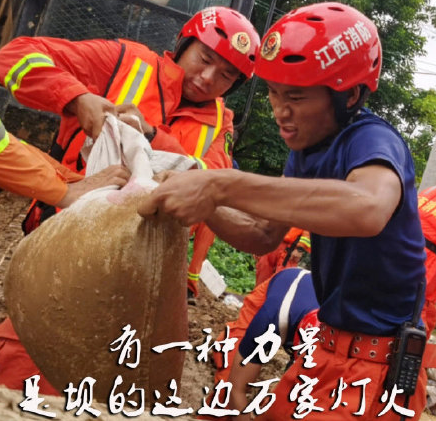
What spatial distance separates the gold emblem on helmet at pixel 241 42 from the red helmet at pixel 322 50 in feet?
4.06

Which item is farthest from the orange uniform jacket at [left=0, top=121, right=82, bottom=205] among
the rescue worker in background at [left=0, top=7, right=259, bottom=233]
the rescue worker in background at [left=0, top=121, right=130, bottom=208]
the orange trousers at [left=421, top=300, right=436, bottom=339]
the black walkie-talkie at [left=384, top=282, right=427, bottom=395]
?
the orange trousers at [left=421, top=300, right=436, bottom=339]

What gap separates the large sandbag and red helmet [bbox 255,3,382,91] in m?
0.69

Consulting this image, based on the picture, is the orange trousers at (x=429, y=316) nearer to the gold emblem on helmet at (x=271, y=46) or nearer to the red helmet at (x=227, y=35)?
the red helmet at (x=227, y=35)

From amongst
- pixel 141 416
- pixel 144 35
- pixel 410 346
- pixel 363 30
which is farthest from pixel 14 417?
pixel 144 35

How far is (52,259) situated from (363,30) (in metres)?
1.44

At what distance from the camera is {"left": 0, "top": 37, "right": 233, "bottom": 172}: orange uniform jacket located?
3.58m

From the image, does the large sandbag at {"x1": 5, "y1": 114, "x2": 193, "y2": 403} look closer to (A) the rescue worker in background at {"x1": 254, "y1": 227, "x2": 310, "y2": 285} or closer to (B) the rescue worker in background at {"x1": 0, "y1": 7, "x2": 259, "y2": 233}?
(B) the rescue worker in background at {"x1": 0, "y1": 7, "x2": 259, "y2": 233}

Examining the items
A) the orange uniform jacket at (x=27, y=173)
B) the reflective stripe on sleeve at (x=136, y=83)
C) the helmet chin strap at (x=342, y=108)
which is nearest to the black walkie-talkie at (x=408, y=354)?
the helmet chin strap at (x=342, y=108)

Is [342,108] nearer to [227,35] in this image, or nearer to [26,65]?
[227,35]

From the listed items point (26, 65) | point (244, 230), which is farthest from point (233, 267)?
point (244, 230)

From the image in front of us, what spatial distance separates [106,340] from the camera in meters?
2.51

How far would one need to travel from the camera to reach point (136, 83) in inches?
153

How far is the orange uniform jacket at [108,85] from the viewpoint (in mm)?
3582

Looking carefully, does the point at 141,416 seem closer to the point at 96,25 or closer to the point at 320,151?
the point at 320,151
